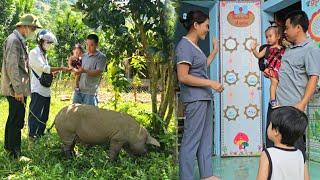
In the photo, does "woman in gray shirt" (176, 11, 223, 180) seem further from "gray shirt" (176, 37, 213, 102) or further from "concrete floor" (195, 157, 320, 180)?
"concrete floor" (195, 157, 320, 180)

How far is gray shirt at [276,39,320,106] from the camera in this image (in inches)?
102

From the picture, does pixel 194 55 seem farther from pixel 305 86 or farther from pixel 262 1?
pixel 262 1

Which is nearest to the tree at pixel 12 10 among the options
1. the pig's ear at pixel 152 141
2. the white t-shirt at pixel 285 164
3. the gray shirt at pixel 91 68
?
the gray shirt at pixel 91 68

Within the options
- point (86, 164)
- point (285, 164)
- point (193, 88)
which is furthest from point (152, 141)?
point (285, 164)

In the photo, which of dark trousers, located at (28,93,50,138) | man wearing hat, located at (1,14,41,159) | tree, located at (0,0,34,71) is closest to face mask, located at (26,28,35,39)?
man wearing hat, located at (1,14,41,159)

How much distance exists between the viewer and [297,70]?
2.64m

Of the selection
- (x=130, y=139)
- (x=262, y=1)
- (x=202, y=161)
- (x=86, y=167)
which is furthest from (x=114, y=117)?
(x=262, y=1)

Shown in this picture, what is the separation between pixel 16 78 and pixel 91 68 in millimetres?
940

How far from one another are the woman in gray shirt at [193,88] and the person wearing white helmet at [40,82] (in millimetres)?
1986

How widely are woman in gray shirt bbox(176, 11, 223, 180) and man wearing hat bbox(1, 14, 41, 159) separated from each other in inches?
67.6

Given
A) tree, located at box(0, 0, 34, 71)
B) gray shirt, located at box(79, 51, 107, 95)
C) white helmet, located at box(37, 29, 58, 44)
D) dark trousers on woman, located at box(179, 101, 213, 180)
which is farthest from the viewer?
tree, located at box(0, 0, 34, 71)

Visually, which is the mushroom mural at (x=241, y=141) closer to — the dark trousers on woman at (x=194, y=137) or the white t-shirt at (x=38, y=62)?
the dark trousers on woman at (x=194, y=137)

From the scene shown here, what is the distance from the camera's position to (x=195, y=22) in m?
2.85

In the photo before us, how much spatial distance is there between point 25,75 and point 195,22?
6.25ft
